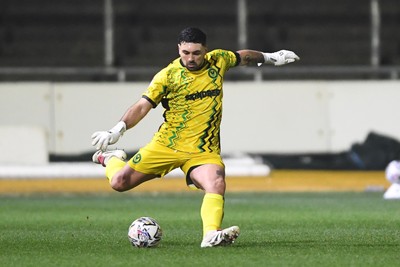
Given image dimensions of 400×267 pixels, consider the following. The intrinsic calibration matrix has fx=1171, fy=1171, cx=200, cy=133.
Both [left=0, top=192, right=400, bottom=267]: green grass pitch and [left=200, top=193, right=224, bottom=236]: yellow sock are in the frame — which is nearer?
[left=0, top=192, right=400, bottom=267]: green grass pitch

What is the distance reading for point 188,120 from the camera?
33.2ft

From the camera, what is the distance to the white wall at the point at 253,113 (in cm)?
2075

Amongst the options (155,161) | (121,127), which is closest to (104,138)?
Result: (121,127)

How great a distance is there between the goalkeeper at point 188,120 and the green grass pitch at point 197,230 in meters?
0.59

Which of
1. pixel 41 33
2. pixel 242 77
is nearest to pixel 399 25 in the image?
pixel 242 77

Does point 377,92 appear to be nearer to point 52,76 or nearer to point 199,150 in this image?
point 52,76

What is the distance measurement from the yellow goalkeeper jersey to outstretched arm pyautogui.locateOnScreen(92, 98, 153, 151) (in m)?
0.17

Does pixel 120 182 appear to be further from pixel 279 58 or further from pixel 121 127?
pixel 279 58

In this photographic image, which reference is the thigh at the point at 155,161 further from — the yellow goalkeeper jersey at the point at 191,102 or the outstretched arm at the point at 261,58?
the outstretched arm at the point at 261,58

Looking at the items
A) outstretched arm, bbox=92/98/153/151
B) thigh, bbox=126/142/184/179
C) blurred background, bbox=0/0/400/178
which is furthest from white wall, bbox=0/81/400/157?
outstretched arm, bbox=92/98/153/151

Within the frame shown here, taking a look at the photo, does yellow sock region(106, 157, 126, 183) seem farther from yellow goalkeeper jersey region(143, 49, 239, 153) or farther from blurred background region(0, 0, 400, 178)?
blurred background region(0, 0, 400, 178)

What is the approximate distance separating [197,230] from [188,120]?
6.04 ft

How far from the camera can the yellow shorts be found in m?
10.1

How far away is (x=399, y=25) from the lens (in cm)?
2856
